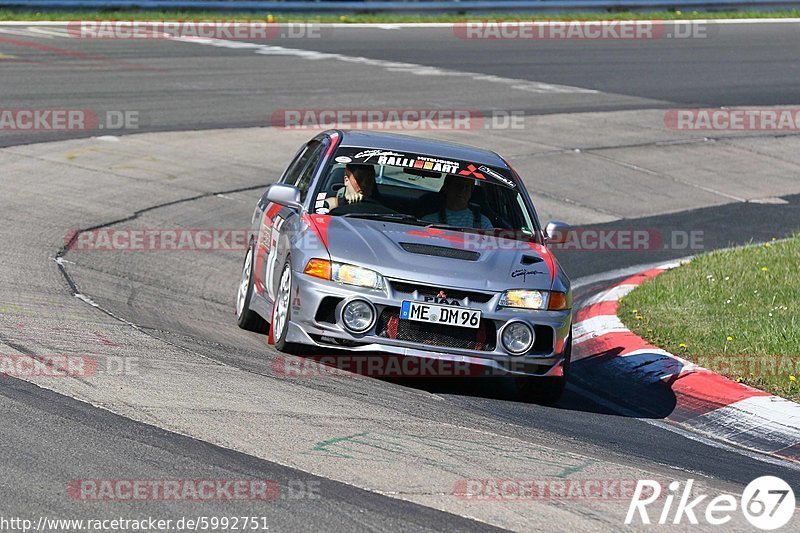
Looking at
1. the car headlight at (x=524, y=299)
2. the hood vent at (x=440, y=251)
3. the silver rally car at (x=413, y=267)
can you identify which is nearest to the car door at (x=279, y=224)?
the silver rally car at (x=413, y=267)

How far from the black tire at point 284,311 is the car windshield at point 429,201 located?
626 millimetres

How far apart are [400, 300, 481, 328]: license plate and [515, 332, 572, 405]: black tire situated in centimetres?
64

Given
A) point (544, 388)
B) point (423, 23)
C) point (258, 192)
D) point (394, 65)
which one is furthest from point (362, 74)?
point (544, 388)

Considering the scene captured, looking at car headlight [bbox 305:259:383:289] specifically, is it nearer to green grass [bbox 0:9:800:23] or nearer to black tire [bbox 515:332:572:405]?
black tire [bbox 515:332:572:405]

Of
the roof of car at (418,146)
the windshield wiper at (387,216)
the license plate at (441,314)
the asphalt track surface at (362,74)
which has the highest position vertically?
the asphalt track surface at (362,74)

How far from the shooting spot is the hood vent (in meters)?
7.81

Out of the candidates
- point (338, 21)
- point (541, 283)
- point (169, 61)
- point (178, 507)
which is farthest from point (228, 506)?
point (338, 21)

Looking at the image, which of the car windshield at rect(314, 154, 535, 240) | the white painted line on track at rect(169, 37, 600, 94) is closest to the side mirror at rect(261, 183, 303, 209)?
the car windshield at rect(314, 154, 535, 240)

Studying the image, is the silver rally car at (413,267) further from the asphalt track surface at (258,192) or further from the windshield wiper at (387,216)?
the asphalt track surface at (258,192)

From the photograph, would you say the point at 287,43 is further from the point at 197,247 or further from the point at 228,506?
the point at 228,506

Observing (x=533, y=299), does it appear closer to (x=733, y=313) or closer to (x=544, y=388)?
(x=544, y=388)

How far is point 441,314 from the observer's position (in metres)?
7.52

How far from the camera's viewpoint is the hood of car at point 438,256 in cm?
759

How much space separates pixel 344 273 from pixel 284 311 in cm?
54
